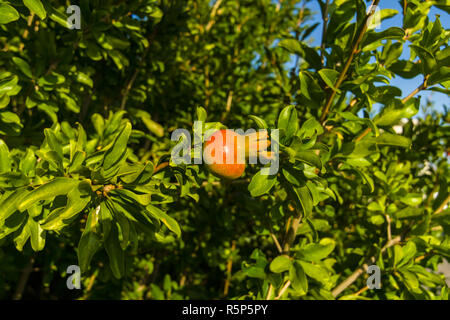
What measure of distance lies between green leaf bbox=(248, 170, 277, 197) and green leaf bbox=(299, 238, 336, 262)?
0.48m

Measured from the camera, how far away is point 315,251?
4.34ft

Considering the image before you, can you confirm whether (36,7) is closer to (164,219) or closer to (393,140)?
(164,219)

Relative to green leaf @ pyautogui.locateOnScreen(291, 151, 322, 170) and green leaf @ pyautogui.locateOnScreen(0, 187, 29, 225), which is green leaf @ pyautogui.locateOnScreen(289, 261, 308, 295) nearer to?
green leaf @ pyautogui.locateOnScreen(291, 151, 322, 170)

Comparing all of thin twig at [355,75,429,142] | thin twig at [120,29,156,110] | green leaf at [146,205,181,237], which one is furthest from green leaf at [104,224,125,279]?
thin twig at [120,29,156,110]

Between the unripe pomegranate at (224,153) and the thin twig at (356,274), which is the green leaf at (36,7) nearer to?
the unripe pomegranate at (224,153)

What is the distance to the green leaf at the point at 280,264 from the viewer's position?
124 cm

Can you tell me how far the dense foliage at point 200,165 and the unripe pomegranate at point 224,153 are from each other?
0.24 ft

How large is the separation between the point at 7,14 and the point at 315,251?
4.57ft

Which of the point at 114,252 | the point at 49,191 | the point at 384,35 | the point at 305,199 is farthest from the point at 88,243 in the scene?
the point at 384,35

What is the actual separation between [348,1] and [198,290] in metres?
2.17

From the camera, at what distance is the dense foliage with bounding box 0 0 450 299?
3.13ft

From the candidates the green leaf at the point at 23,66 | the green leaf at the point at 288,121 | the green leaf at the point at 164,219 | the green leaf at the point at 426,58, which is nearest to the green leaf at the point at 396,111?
the green leaf at the point at 426,58
